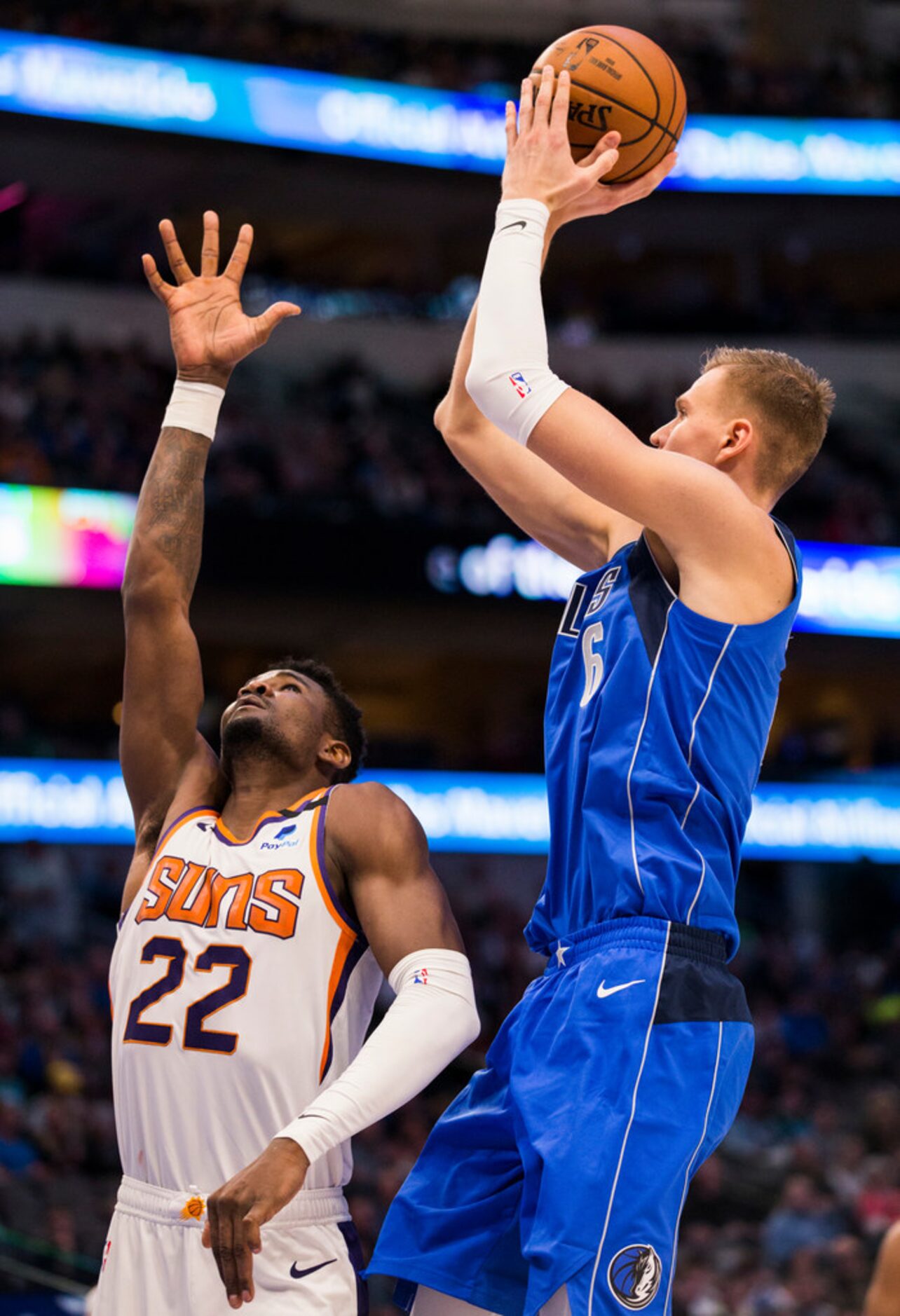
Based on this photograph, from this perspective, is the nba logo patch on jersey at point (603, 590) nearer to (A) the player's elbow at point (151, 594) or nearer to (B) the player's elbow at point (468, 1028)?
(B) the player's elbow at point (468, 1028)

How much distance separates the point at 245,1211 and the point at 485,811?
13220mm

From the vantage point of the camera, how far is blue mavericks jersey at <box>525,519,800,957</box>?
290 cm

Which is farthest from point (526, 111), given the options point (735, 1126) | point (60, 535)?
point (60, 535)

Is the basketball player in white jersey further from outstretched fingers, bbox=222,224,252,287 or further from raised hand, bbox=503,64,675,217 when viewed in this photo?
raised hand, bbox=503,64,675,217

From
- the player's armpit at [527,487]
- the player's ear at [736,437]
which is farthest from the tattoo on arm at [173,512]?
the player's ear at [736,437]

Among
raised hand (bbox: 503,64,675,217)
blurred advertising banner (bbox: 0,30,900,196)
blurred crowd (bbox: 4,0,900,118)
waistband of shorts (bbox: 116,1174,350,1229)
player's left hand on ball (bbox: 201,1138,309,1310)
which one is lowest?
waistband of shorts (bbox: 116,1174,350,1229)

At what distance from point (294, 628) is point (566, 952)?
612 inches

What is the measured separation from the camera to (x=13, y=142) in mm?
17484

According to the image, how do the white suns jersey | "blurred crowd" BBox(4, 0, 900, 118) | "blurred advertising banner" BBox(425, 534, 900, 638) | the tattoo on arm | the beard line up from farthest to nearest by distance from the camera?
"blurred crowd" BBox(4, 0, 900, 118) → "blurred advertising banner" BBox(425, 534, 900, 638) → the tattoo on arm → the beard → the white suns jersey

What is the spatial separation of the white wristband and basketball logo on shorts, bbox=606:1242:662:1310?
2.21 meters

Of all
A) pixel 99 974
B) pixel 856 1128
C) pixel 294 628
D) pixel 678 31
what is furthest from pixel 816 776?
pixel 678 31

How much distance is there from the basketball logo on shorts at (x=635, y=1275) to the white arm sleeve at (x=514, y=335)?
4.73 feet

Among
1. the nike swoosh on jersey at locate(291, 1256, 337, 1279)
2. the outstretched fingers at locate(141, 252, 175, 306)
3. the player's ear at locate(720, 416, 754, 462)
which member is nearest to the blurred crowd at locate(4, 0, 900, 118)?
the outstretched fingers at locate(141, 252, 175, 306)

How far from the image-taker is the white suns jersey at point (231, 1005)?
3338 mm
